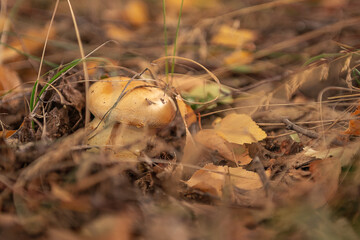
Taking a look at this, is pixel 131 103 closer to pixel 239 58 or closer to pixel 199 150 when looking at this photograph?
pixel 199 150

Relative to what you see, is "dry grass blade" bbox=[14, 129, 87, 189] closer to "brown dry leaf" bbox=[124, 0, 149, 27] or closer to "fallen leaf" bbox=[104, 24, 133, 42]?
"fallen leaf" bbox=[104, 24, 133, 42]

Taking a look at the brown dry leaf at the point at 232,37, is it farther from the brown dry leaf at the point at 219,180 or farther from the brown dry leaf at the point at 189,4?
the brown dry leaf at the point at 219,180

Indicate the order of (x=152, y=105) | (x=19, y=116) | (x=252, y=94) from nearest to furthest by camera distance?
(x=152, y=105) → (x=19, y=116) → (x=252, y=94)

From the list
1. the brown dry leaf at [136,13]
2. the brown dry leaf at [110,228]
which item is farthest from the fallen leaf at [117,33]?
the brown dry leaf at [110,228]

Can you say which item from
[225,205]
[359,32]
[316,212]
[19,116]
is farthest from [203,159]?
[359,32]

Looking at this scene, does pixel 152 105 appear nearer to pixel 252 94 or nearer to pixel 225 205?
pixel 225 205

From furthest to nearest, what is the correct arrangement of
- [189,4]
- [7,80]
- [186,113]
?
[189,4]
[7,80]
[186,113]

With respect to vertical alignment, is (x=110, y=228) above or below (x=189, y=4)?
below

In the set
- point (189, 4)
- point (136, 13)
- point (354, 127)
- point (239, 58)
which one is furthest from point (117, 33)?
point (354, 127)
